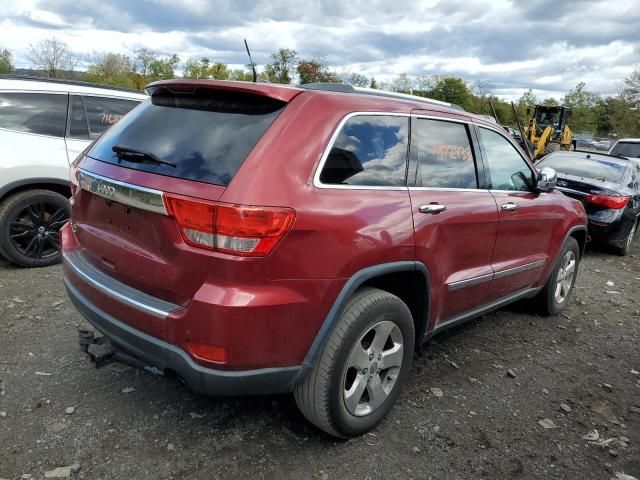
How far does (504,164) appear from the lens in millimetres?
3842

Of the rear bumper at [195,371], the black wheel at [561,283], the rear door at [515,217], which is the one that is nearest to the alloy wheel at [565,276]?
the black wheel at [561,283]

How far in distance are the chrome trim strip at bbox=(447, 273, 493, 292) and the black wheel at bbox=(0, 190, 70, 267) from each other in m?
3.90

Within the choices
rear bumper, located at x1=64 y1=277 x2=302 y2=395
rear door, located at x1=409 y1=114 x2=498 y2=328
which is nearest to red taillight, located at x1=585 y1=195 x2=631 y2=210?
rear door, located at x1=409 y1=114 x2=498 y2=328

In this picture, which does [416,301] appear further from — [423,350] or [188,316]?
[188,316]

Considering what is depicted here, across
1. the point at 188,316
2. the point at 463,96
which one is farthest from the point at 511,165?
the point at 463,96

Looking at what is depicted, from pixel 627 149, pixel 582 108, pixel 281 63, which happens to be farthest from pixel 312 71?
pixel 582 108

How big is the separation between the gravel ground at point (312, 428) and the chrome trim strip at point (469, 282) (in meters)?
0.69

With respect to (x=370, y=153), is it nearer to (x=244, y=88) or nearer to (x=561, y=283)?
(x=244, y=88)

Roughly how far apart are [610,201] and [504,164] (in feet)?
13.8

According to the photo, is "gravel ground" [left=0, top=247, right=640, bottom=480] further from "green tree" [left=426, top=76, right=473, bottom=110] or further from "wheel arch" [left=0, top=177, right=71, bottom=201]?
"green tree" [left=426, top=76, right=473, bottom=110]

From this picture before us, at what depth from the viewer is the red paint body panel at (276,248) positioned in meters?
2.15

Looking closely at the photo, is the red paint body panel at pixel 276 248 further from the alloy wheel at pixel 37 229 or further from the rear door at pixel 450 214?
the alloy wheel at pixel 37 229

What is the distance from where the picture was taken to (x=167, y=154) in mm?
2447

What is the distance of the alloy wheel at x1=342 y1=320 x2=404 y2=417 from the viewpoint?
104 inches
